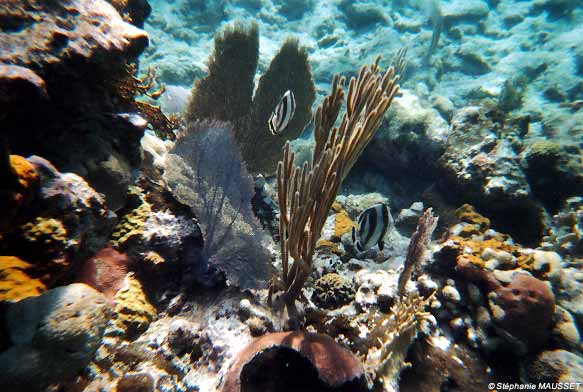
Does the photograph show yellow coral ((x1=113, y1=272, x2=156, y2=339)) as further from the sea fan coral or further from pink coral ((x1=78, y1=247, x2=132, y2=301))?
the sea fan coral

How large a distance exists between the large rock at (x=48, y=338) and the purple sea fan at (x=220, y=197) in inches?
43.3

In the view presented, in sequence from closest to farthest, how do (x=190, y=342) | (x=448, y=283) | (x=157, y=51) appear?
1. (x=190, y=342)
2. (x=448, y=283)
3. (x=157, y=51)

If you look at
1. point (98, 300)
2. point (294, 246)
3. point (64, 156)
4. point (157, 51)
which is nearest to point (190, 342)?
point (98, 300)

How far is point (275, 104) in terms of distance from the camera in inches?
216

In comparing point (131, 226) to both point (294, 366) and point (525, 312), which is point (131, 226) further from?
point (525, 312)

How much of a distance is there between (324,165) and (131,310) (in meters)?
1.80

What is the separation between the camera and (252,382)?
2.11 m

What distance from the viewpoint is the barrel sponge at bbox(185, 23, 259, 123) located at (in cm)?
518

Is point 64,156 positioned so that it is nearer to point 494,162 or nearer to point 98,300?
point 98,300

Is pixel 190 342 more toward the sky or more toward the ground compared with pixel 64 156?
more toward the ground

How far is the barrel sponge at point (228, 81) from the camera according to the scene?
5180 millimetres

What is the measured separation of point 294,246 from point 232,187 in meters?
0.95

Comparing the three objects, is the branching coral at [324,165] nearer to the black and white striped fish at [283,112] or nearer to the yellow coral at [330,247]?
the black and white striped fish at [283,112]

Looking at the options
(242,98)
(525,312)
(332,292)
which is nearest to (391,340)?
(332,292)
